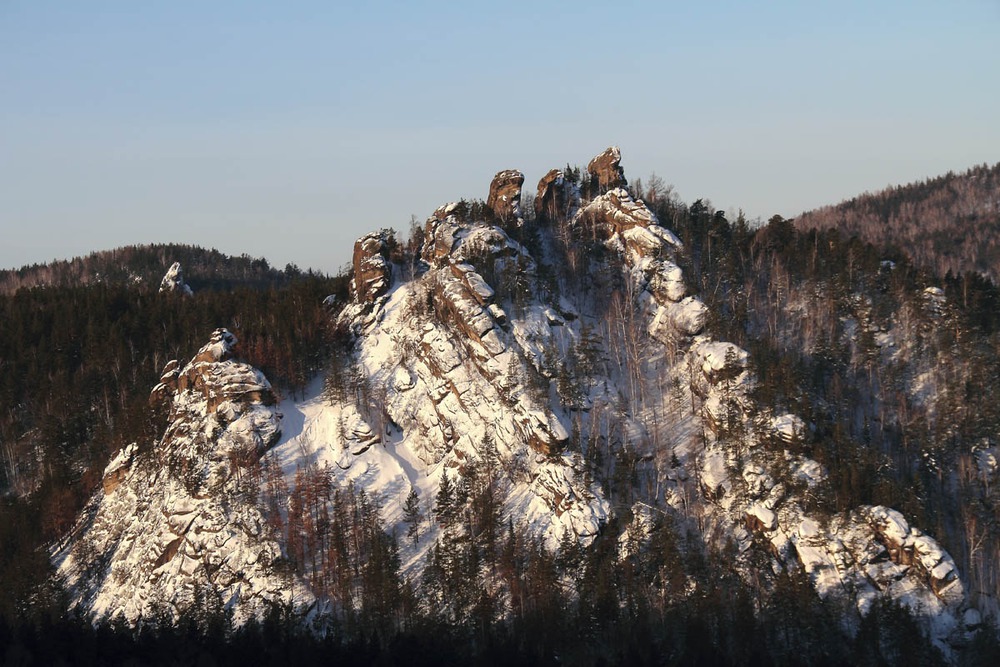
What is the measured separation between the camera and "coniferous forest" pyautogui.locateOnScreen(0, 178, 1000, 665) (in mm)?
73938

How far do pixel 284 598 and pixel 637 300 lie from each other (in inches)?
1912

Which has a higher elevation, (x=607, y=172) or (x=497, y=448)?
(x=607, y=172)

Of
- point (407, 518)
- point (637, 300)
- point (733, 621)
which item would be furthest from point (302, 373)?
point (733, 621)

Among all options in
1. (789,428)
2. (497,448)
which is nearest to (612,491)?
(497,448)

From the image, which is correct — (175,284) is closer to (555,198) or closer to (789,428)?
(555,198)

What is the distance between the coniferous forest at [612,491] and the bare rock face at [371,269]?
3.88 meters

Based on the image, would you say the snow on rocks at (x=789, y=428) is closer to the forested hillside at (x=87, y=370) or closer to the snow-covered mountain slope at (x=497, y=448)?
the snow-covered mountain slope at (x=497, y=448)

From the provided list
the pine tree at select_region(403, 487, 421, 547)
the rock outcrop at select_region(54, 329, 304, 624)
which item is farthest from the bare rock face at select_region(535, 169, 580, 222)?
the pine tree at select_region(403, 487, 421, 547)

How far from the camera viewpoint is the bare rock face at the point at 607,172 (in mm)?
127625

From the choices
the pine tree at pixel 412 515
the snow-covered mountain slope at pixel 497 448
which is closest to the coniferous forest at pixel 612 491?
the pine tree at pixel 412 515

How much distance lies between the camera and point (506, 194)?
406 ft

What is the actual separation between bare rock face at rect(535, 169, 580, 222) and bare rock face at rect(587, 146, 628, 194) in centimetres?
280

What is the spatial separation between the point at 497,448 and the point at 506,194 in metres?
39.8

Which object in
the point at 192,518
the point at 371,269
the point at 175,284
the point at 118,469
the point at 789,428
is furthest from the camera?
the point at 175,284
